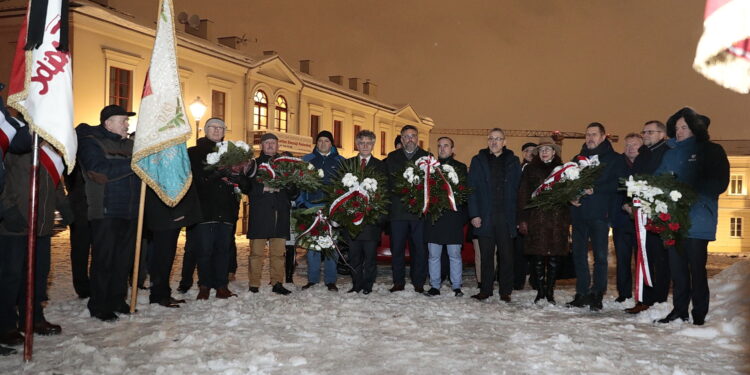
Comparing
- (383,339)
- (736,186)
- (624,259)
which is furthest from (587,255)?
(736,186)

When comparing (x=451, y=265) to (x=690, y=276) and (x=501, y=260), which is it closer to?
(x=501, y=260)

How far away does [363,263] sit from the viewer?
28.3ft

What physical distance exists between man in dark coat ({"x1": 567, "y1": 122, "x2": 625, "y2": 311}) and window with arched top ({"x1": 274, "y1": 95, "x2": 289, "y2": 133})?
89.2 feet

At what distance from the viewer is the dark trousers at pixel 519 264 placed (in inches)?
372

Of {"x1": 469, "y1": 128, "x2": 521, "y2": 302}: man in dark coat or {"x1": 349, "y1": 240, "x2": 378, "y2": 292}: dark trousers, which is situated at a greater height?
{"x1": 469, "y1": 128, "x2": 521, "y2": 302}: man in dark coat

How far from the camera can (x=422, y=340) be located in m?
5.52

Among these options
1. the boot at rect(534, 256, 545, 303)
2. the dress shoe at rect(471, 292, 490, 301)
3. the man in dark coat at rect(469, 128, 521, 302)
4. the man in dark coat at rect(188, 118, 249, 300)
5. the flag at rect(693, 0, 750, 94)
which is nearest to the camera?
the flag at rect(693, 0, 750, 94)

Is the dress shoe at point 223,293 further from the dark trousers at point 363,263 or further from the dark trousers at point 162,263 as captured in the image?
the dark trousers at point 363,263

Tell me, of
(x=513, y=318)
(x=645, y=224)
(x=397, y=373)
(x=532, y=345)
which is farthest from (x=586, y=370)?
(x=645, y=224)

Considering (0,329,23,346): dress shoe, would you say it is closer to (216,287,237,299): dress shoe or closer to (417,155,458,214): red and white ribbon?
(216,287,237,299): dress shoe

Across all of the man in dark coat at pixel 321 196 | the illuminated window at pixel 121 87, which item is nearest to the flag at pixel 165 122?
the man in dark coat at pixel 321 196

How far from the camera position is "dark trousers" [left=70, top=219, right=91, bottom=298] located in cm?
770

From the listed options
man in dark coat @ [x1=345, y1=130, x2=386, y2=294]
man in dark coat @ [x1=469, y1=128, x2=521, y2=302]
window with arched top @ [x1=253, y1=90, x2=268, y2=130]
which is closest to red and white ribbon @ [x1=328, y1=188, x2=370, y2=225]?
man in dark coat @ [x1=345, y1=130, x2=386, y2=294]

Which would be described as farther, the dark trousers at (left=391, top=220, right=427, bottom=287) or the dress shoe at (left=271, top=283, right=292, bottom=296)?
the dark trousers at (left=391, top=220, right=427, bottom=287)
